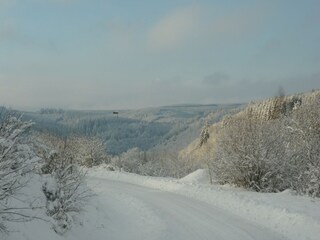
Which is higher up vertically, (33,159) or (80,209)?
(33,159)

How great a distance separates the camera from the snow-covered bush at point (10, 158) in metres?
8.48

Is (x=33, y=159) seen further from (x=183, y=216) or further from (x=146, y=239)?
(x=183, y=216)

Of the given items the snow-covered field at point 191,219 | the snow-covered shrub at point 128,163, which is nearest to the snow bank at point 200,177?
the snow-covered field at point 191,219

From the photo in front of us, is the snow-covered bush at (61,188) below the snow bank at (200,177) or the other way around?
the other way around

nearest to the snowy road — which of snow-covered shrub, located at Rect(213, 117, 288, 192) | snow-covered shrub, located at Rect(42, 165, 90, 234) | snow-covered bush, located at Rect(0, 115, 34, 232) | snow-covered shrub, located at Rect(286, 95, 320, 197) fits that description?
snow-covered shrub, located at Rect(42, 165, 90, 234)

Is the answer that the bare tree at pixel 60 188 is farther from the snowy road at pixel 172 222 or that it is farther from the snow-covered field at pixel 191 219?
the snowy road at pixel 172 222

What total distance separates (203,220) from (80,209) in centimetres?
479

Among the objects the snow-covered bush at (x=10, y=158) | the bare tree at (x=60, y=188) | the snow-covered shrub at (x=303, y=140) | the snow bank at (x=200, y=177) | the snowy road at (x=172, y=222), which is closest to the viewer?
the snow-covered bush at (x=10, y=158)

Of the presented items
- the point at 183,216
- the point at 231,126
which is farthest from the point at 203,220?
the point at 231,126

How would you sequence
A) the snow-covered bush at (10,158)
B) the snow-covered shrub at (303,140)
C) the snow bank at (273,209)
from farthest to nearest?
the snow-covered shrub at (303,140)
the snow bank at (273,209)
the snow-covered bush at (10,158)

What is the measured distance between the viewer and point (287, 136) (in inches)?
1174

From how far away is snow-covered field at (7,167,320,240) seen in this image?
12.6m

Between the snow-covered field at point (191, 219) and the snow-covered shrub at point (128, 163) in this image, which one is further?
the snow-covered shrub at point (128, 163)

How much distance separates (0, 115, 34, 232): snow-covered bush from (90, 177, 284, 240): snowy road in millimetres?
3552
